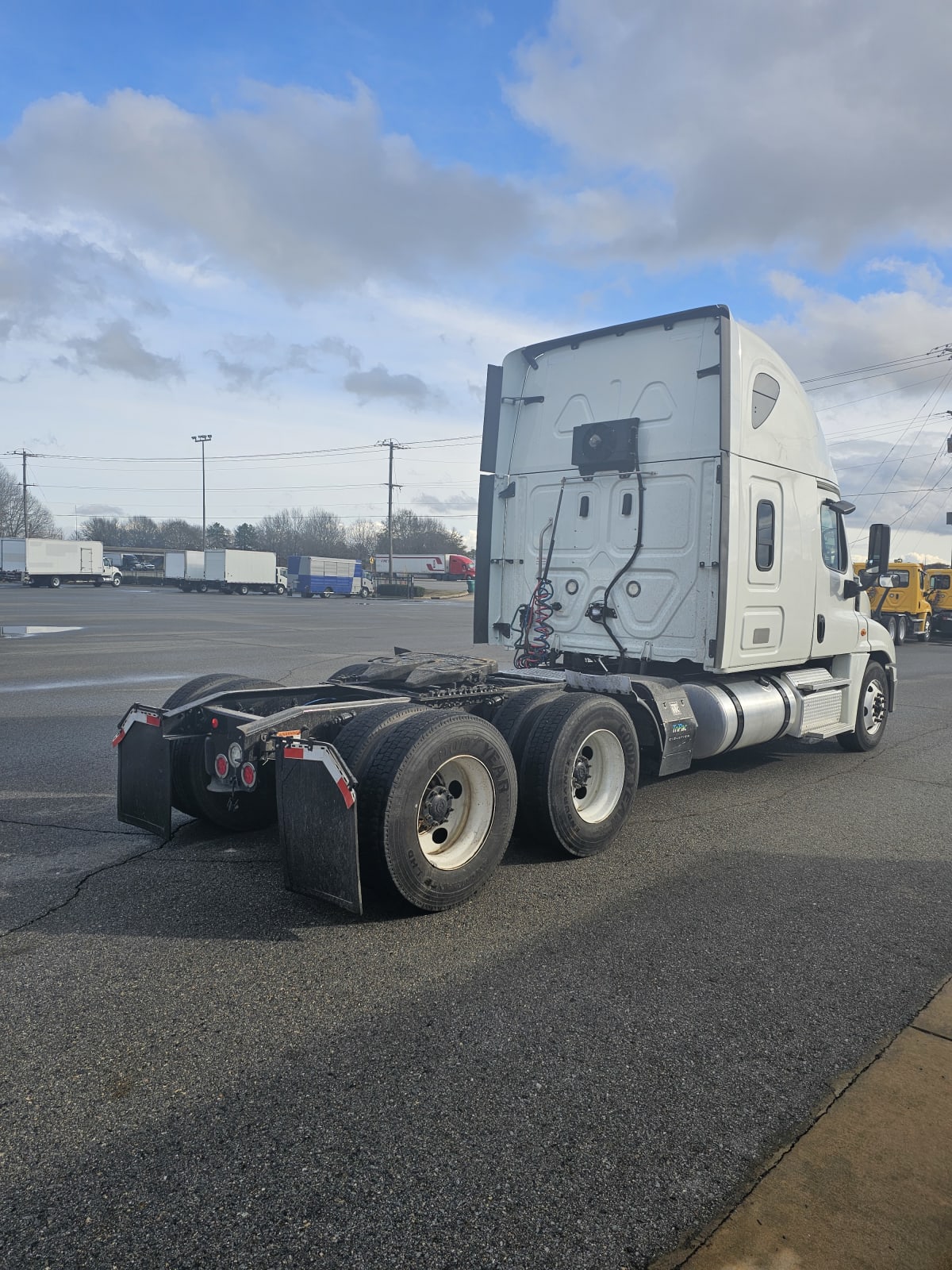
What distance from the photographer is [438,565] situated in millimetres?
99312

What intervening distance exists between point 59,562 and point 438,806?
63.8m

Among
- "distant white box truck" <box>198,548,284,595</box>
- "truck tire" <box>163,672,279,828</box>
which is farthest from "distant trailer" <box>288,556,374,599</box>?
"truck tire" <box>163,672,279,828</box>

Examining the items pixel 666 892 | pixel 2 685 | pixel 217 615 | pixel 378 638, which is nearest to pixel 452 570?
pixel 217 615

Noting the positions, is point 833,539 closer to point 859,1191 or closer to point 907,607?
point 859,1191

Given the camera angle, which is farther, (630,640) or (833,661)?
(833,661)

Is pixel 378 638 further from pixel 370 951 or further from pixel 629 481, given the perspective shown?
pixel 370 951

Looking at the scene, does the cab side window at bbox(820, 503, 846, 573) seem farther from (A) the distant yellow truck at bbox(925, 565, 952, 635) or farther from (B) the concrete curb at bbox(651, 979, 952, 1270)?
(A) the distant yellow truck at bbox(925, 565, 952, 635)

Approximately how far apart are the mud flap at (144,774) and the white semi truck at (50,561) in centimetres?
6121

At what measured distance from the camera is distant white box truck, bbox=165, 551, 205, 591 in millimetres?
65375

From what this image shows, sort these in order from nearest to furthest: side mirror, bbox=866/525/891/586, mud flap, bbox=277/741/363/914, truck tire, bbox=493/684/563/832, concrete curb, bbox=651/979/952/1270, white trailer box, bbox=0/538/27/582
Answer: concrete curb, bbox=651/979/952/1270
mud flap, bbox=277/741/363/914
truck tire, bbox=493/684/563/832
side mirror, bbox=866/525/891/586
white trailer box, bbox=0/538/27/582

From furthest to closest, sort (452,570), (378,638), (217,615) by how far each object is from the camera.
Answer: (452,570) < (217,615) < (378,638)

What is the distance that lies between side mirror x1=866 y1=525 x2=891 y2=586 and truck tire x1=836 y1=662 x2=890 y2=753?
3.60ft

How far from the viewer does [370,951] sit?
4.02 m

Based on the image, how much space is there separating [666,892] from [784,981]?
3.64 ft
